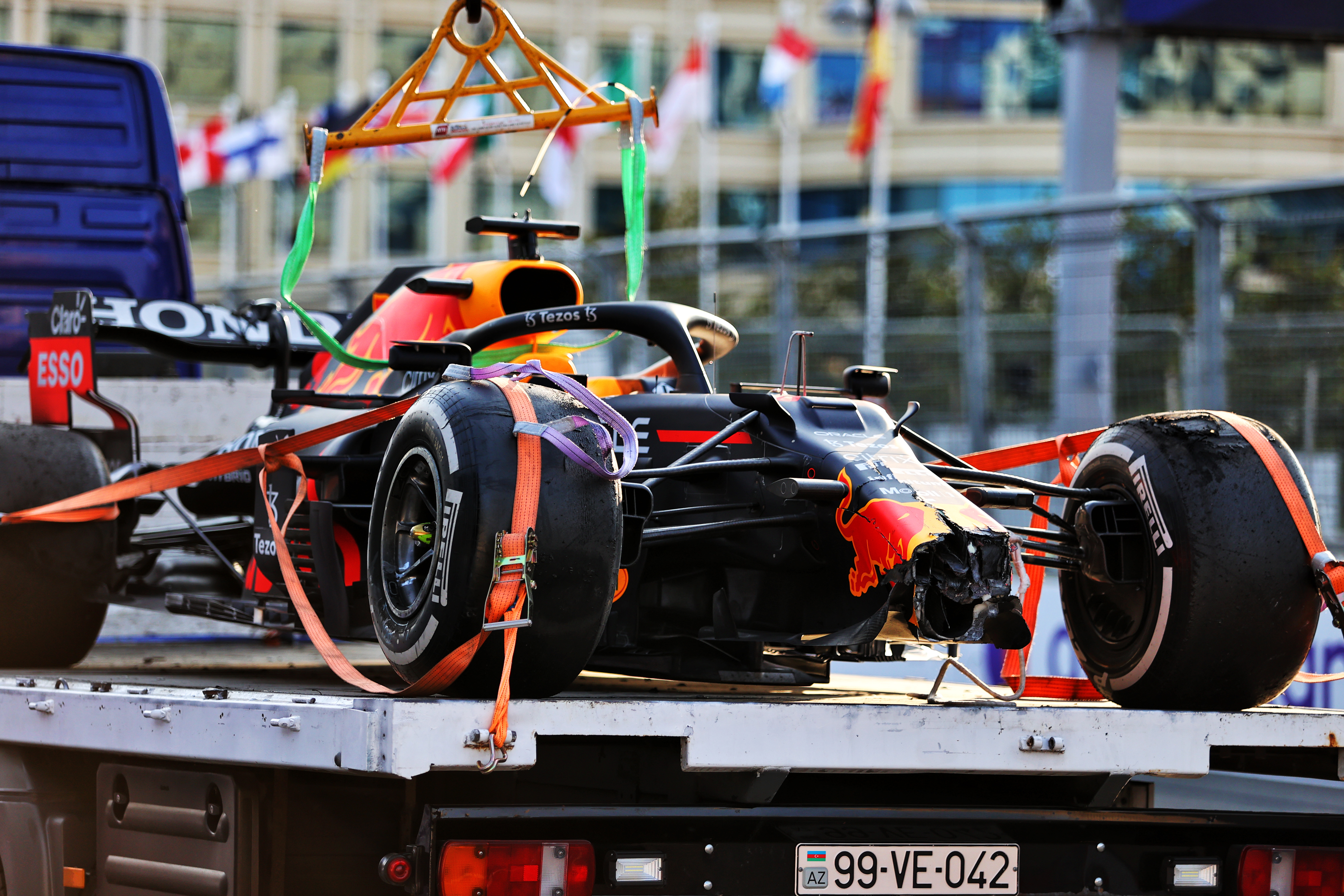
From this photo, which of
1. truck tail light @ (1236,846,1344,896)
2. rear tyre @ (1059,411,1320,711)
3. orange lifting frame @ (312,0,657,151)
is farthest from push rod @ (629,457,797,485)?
orange lifting frame @ (312,0,657,151)

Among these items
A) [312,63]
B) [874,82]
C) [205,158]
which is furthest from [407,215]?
[874,82]

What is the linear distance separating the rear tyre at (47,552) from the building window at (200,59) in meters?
42.1

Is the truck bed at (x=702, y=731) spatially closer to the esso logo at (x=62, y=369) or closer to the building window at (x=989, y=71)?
the esso logo at (x=62, y=369)

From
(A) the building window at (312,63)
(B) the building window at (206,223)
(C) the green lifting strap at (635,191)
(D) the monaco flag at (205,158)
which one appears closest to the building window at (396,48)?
(A) the building window at (312,63)

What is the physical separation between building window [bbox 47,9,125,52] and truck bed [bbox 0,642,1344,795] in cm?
4439

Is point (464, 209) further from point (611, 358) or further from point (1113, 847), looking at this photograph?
point (1113, 847)

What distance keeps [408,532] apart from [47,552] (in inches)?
79.1

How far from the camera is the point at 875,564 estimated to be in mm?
3928

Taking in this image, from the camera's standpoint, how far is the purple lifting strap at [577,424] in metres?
3.59

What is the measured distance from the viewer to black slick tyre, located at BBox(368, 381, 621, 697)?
352cm

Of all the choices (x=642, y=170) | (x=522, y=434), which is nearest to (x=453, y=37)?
(x=642, y=170)

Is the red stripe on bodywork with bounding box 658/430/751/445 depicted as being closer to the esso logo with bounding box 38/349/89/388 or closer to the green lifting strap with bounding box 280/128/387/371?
the green lifting strap with bounding box 280/128/387/371

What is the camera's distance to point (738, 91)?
47406mm

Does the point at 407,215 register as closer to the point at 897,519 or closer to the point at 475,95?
the point at 475,95
